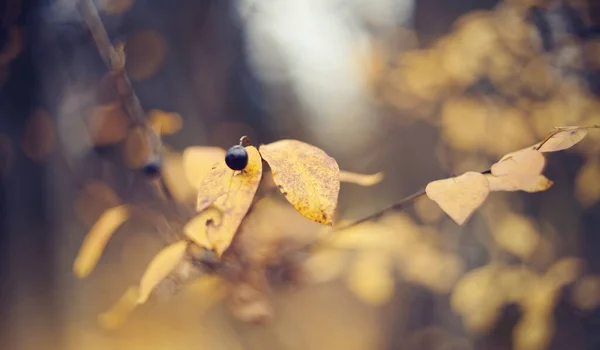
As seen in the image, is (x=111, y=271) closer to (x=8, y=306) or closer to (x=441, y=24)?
(x=8, y=306)

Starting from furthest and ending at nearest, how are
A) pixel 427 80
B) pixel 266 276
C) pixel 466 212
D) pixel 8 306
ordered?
pixel 8 306, pixel 427 80, pixel 266 276, pixel 466 212

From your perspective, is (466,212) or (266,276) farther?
(266,276)

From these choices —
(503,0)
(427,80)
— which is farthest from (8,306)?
(503,0)

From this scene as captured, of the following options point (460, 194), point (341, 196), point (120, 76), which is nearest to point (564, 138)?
point (460, 194)

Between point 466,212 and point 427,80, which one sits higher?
point 466,212

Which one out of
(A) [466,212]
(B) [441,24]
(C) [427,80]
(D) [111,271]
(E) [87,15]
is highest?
(E) [87,15]

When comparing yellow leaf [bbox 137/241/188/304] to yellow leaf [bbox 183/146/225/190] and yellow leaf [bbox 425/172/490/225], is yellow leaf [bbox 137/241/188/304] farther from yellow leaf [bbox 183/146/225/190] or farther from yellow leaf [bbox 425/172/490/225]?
yellow leaf [bbox 425/172/490/225]
